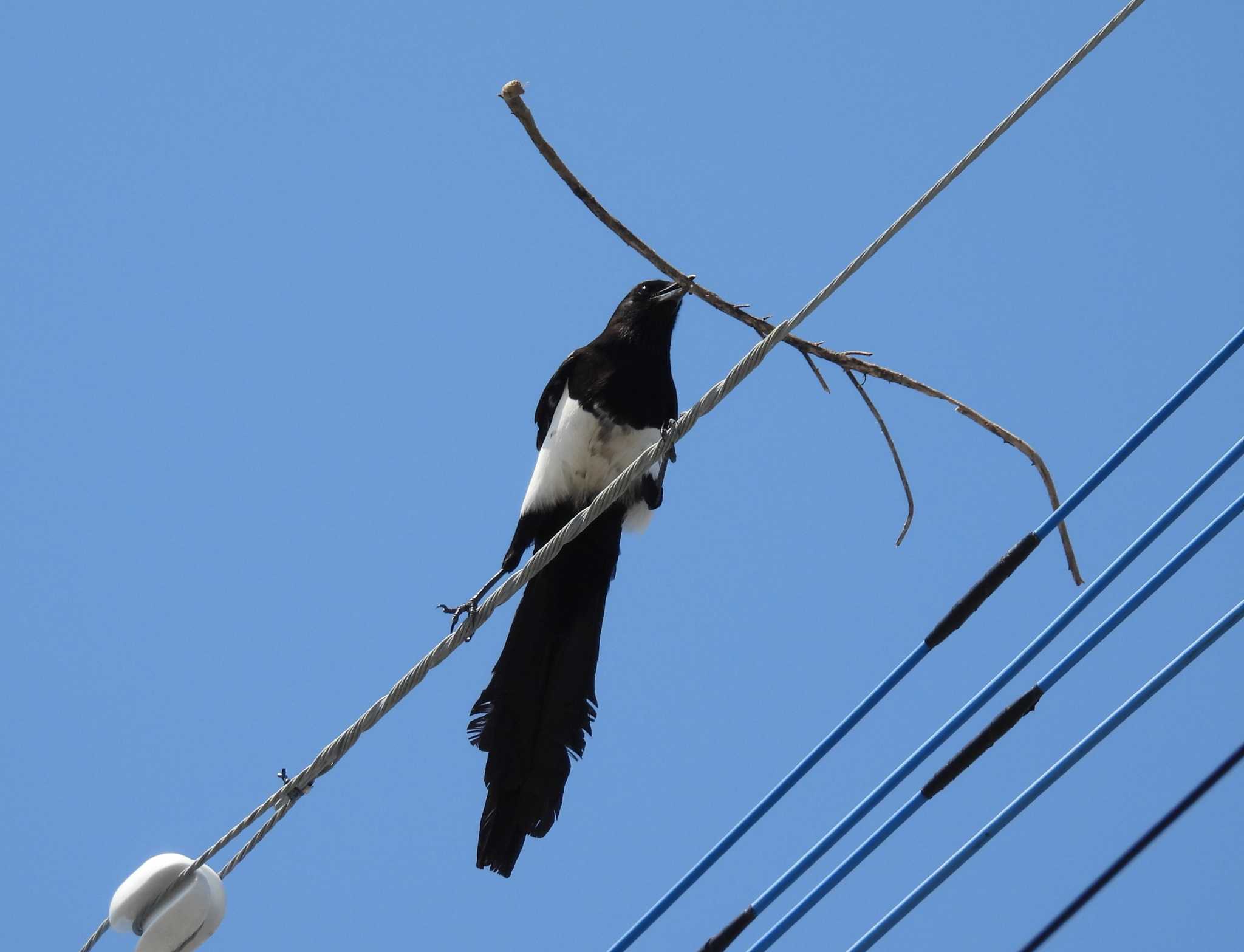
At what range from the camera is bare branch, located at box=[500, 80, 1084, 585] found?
12.7ft

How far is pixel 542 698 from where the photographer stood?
419 cm

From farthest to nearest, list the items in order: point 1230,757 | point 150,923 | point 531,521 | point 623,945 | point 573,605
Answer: point 531,521
point 573,605
point 150,923
point 623,945
point 1230,757

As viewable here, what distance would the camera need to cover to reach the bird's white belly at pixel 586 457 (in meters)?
4.68

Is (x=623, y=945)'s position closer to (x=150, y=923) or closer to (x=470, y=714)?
(x=150, y=923)

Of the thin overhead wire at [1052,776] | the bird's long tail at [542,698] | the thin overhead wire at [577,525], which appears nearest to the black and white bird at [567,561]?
the bird's long tail at [542,698]

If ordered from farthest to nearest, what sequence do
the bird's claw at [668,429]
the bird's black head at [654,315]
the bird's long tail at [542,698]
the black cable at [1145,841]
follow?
the bird's black head at [654,315], the bird's claw at [668,429], the bird's long tail at [542,698], the black cable at [1145,841]

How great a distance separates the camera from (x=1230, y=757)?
6.63 ft

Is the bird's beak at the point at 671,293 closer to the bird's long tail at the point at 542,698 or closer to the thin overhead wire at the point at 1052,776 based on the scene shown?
the bird's long tail at the point at 542,698

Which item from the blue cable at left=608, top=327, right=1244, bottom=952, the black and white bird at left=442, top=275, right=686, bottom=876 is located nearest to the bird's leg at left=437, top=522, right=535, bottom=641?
the black and white bird at left=442, top=275, right=686, bottom=876

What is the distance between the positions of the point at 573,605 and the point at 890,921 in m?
2.17

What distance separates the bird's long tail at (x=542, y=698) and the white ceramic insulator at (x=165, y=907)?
3.27 ft

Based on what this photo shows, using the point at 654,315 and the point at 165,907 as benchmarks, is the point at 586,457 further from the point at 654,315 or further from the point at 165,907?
the point at 165,907

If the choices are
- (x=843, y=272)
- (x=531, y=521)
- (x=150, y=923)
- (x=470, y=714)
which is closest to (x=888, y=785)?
(x=843, y=272)

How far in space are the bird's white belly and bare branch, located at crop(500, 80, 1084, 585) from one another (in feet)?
1.86
